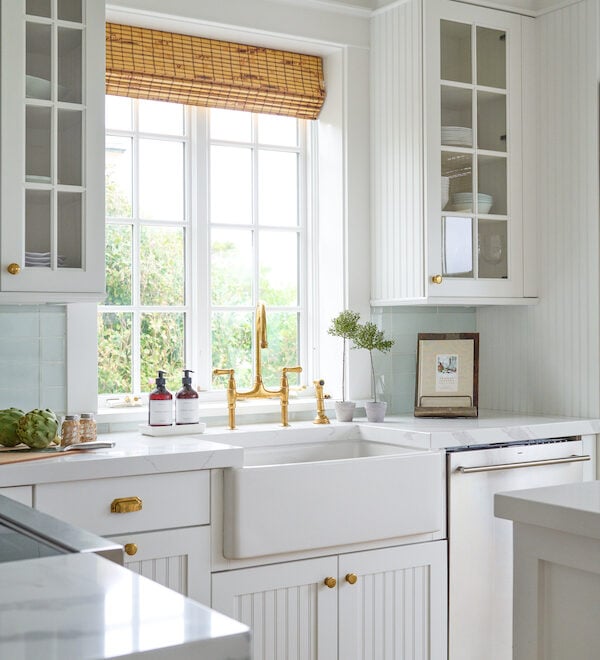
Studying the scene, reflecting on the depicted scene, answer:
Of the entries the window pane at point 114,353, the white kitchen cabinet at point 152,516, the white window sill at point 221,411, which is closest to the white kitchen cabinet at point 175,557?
the white kitchen cabinet at point 152,516

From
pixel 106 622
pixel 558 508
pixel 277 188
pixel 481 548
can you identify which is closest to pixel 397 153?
pixel 277 188

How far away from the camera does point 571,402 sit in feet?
11.5

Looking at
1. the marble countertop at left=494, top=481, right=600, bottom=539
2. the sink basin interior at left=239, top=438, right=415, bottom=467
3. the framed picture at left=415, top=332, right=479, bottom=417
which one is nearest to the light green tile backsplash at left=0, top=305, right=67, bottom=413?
the sink basin interior at left=239, top=438, right=415, bottom=467

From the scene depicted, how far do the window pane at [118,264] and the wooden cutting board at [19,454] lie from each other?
890mm

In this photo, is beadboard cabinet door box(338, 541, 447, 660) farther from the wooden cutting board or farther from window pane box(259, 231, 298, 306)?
window pane box(259, 231, 298, 306)

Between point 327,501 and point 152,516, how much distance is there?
1.81 ft

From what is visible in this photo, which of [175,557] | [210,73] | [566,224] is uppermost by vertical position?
[210,73]

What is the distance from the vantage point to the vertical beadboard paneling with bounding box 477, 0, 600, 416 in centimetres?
342

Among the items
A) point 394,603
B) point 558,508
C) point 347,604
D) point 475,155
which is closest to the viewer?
point 558,508

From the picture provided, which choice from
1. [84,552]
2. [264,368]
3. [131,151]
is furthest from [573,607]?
[131,151]

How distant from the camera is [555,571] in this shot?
5.18 feet

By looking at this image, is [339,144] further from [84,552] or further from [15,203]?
[84,552]

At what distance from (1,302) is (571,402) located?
212 cm

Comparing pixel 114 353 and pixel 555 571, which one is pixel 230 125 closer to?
pixel 114 353
